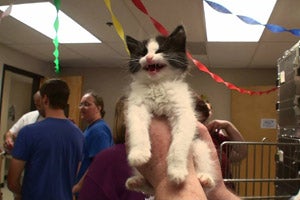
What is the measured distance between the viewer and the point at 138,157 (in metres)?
0.86

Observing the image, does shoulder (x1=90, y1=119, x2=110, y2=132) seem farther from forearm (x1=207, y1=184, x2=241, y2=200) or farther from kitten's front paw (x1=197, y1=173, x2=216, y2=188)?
kitten's front paw (x1=197, y1=173, x2=216, y2=188)

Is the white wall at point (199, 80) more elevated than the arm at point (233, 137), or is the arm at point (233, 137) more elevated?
the white wall at point (199, 80)

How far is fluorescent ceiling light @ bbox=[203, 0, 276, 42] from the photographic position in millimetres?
2965

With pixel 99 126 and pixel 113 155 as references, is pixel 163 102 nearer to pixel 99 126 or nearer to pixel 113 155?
pixel 113 155

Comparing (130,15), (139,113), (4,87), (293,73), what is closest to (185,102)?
(139,113)

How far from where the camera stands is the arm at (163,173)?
2.68ft

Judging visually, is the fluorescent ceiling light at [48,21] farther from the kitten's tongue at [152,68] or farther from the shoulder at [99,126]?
the kitten's tongue at [152,68]

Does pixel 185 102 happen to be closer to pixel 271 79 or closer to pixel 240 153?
pixel 240 153

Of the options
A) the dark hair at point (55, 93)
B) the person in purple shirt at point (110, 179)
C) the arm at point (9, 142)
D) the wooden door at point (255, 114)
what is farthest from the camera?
the wooden door at point (255, 114)

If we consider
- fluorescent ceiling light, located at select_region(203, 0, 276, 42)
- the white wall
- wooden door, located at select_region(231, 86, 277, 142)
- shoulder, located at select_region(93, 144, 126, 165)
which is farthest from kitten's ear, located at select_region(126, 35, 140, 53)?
wooden door, located at select_region(231, 86, 277, 142)

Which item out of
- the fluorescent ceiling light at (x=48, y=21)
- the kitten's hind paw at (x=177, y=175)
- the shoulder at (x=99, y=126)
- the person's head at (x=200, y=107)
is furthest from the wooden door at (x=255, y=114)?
the kitten's hind paw at (x=177, y=175)

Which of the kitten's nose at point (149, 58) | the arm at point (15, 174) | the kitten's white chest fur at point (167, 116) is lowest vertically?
the arm at point (15, 174)

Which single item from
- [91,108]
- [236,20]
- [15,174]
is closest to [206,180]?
[15,174]

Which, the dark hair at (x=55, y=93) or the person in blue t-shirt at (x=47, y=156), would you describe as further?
the dark hair at (x=55, y=93)
